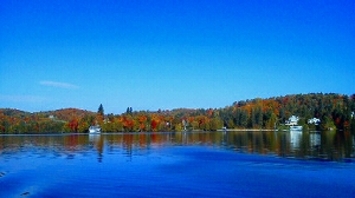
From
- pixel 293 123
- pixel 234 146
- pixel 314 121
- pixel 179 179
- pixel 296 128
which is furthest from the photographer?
pixel 293 123

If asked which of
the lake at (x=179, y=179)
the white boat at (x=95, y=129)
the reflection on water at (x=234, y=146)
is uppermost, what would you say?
the white boat at (x=95, y=129)

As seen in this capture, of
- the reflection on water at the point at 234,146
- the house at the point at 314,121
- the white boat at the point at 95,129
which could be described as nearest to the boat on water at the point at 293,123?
the house at the point at 314,121

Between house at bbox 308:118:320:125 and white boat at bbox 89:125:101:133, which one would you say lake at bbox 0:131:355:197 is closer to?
white boat at bbox 89:125:101:133

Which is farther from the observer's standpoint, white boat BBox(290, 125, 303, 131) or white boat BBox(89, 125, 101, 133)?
white boat BBox(89, 125, 101, 133)

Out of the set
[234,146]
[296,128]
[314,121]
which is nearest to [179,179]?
[234,146]

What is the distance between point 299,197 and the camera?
68.5 feet

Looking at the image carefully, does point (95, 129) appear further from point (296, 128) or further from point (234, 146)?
point (234, 146)

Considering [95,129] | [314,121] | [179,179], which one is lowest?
[179,179]

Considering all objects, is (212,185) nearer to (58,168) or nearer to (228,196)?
A: (228,196)

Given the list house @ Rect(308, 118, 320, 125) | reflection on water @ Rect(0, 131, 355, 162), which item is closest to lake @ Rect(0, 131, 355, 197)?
reflection on water @ Rect(0, 131, 355, 162)

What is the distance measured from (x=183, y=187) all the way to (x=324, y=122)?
5948 inches

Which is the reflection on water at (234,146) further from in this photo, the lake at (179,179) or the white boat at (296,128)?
the white boat at (296,128)

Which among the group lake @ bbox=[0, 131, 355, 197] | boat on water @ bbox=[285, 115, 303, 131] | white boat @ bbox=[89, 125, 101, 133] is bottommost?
lake @ bbox=[0, 131, 355, 197]

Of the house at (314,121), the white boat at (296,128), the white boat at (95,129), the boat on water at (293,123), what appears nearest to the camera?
the white boat at (296,128)
